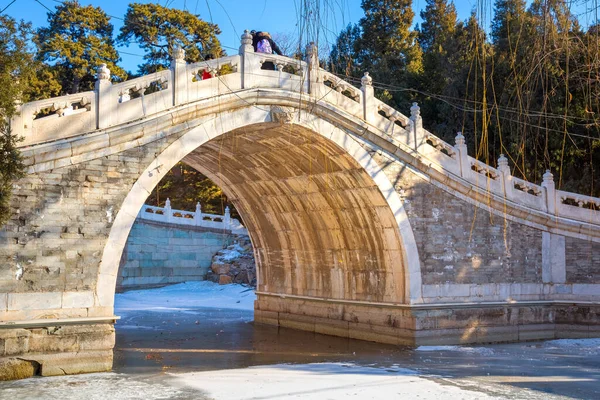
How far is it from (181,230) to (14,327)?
18936mm

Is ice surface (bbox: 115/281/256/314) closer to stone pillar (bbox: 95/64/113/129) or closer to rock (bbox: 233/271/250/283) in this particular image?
rock (bbox: 233/271/250/283)

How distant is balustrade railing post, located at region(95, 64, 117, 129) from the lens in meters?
12.1

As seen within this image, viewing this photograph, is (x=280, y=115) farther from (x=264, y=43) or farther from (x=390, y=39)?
(x=390, y=39)

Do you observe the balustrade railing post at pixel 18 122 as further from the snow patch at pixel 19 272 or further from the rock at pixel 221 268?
the rock at pixel 221 268

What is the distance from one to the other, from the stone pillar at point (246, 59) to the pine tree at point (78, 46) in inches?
737

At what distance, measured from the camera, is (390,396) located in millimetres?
9883

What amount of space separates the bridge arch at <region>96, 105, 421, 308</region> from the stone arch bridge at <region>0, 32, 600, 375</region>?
0.04m

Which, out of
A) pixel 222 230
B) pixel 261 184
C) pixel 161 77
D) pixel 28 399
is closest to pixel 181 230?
pixel 222 230

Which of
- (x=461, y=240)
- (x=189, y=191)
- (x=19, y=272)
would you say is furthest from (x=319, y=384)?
(x=189, y=191)

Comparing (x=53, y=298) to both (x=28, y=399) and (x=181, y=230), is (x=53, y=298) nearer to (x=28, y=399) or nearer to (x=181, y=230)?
(x=28, y=399)

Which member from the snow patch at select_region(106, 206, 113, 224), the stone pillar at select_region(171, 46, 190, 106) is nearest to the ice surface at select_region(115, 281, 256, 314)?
the snow patch at select_region(106, 206, 113, 224)

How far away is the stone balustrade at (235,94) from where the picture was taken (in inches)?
459

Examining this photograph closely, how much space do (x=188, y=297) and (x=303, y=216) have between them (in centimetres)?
1033

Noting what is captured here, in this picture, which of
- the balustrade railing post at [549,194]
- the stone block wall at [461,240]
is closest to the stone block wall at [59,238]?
the stone block wall at [461,240]
